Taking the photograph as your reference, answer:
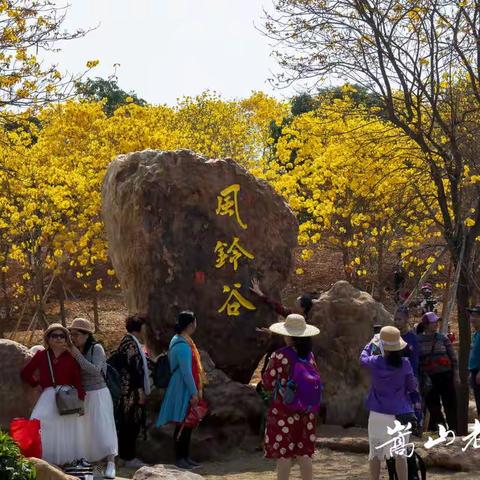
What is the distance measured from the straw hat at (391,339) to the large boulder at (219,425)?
3.08 metres

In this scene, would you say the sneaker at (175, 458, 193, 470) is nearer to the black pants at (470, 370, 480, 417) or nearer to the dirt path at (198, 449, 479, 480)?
the dirt path at (198, 449, 479, 480)

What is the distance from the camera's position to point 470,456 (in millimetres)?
8586

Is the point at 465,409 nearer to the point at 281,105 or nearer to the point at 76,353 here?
the point at 76,353

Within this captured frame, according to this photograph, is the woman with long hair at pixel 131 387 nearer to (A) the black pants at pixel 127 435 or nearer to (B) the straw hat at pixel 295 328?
(A) the black pants at pixel 127 435

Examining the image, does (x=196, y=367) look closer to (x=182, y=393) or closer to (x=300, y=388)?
(x=182, y=393)

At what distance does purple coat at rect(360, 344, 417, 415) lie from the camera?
7186mm

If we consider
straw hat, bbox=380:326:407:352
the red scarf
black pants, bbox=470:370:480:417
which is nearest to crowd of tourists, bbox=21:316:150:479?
the red scarf

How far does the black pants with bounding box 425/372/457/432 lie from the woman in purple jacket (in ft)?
9.91

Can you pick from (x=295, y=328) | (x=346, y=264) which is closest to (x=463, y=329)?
(x=295, y=328)

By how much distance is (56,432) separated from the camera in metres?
7.67

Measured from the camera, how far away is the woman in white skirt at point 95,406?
7961mm

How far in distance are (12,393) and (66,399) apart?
1817 mm

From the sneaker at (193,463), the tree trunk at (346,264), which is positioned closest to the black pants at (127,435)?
the sneaker at (193,463)

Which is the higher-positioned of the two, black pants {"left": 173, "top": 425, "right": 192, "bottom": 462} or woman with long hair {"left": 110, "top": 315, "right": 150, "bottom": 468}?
woman with long hair {"left": 110, "top": 315, "right": 150, "bottom": 468}
